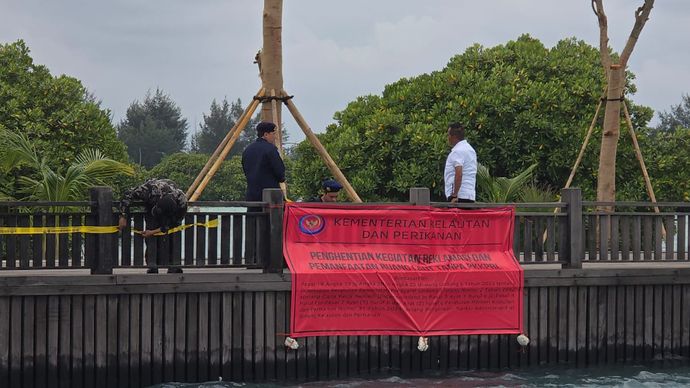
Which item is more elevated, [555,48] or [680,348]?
[555,48]

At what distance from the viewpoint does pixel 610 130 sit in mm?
17250

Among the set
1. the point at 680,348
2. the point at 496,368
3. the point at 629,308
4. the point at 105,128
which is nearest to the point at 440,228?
the point at 496,368

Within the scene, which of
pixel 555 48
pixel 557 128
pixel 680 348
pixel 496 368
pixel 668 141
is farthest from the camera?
pixel 555 48

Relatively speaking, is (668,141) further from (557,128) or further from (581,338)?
(581,338)

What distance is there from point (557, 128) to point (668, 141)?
3138mm

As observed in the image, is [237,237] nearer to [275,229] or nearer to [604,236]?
[275,229]

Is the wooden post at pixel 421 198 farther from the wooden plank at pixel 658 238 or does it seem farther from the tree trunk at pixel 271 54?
the wooden plank at pixel 658 238

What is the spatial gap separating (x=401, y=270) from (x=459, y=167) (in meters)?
1.42

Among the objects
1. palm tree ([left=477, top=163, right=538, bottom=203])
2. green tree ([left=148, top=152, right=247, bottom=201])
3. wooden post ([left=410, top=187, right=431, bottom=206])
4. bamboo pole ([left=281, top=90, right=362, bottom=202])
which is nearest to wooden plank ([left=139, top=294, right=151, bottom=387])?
wooden post ([left=410, top=187, right=431, bottom=206])

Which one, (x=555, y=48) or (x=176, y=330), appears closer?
(x=176, y=330)

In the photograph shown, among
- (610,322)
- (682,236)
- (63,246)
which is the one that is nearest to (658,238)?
(682,236)

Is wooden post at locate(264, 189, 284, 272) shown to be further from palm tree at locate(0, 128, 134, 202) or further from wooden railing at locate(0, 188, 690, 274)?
palm tree at locate(0, 128, 134, 202)

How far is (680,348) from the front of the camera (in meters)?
14.0

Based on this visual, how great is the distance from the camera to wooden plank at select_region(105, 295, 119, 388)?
38.2ft
